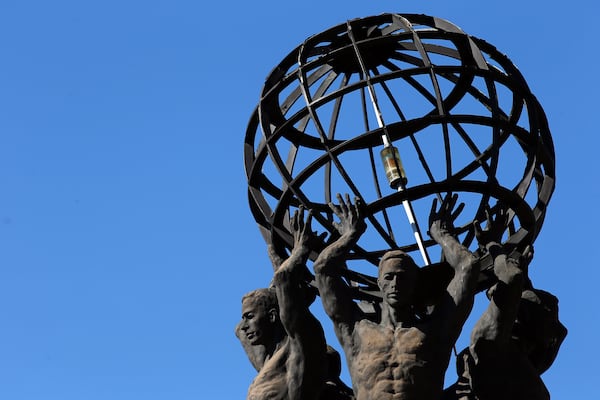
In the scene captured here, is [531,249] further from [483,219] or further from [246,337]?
[246,337]

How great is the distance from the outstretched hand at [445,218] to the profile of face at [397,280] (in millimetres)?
584

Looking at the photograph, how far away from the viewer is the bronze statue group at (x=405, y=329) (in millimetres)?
17984

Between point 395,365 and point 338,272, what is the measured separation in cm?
137

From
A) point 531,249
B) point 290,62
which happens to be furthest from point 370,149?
point 531,249

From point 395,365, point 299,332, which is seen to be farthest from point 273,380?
point 395,365

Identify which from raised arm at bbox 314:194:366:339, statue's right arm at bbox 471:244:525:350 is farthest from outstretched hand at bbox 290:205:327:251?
statue's right arm at bbox 471:244:525:350

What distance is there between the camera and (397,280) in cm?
1827

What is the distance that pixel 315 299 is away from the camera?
19562 mm

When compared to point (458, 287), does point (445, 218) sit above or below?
above

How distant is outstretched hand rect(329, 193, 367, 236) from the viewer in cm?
1844

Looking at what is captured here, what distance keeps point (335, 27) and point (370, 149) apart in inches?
88.2

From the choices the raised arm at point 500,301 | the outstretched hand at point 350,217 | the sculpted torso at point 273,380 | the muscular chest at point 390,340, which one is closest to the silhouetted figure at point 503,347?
the raised arm at point 500,301

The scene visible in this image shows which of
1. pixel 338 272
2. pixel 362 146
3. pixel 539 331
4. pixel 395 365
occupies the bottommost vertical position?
pixel 395 365

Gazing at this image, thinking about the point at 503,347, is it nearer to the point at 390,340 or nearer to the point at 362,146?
the point at 390,340
